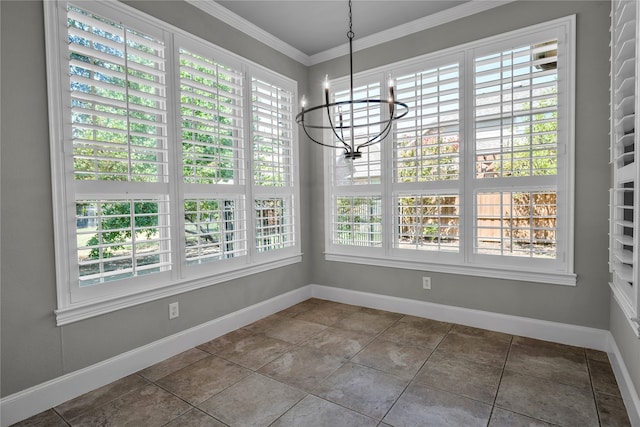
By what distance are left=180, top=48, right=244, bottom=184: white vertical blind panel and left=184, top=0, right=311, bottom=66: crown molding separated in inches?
17.1

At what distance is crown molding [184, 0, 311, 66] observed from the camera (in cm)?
298

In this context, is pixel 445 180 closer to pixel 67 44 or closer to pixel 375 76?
pixel 375 76

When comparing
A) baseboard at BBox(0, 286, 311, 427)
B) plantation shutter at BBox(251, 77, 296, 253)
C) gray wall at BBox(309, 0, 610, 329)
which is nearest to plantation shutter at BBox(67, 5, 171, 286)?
baseboard at BBox(0, 286, 311, 427)

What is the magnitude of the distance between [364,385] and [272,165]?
2.38m

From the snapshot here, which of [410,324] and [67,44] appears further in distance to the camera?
[410,324]

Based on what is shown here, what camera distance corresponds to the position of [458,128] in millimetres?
3246

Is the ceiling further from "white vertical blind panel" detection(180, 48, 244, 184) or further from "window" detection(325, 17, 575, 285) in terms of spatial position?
"white vertical blind panel" detection(180, 48, 244, 184)

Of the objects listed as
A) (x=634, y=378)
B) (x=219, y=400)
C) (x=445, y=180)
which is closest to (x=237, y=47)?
(x=445, y=180)

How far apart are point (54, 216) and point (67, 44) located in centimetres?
110

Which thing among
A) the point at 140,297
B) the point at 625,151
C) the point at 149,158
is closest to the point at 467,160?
the point at 625,151

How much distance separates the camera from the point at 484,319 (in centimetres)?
320

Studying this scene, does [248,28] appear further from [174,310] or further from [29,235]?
[174,310]

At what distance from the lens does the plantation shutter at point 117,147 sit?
7.25 ft

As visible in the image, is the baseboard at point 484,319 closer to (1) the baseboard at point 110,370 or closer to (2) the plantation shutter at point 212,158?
(1) the baseboard at point 110,370
